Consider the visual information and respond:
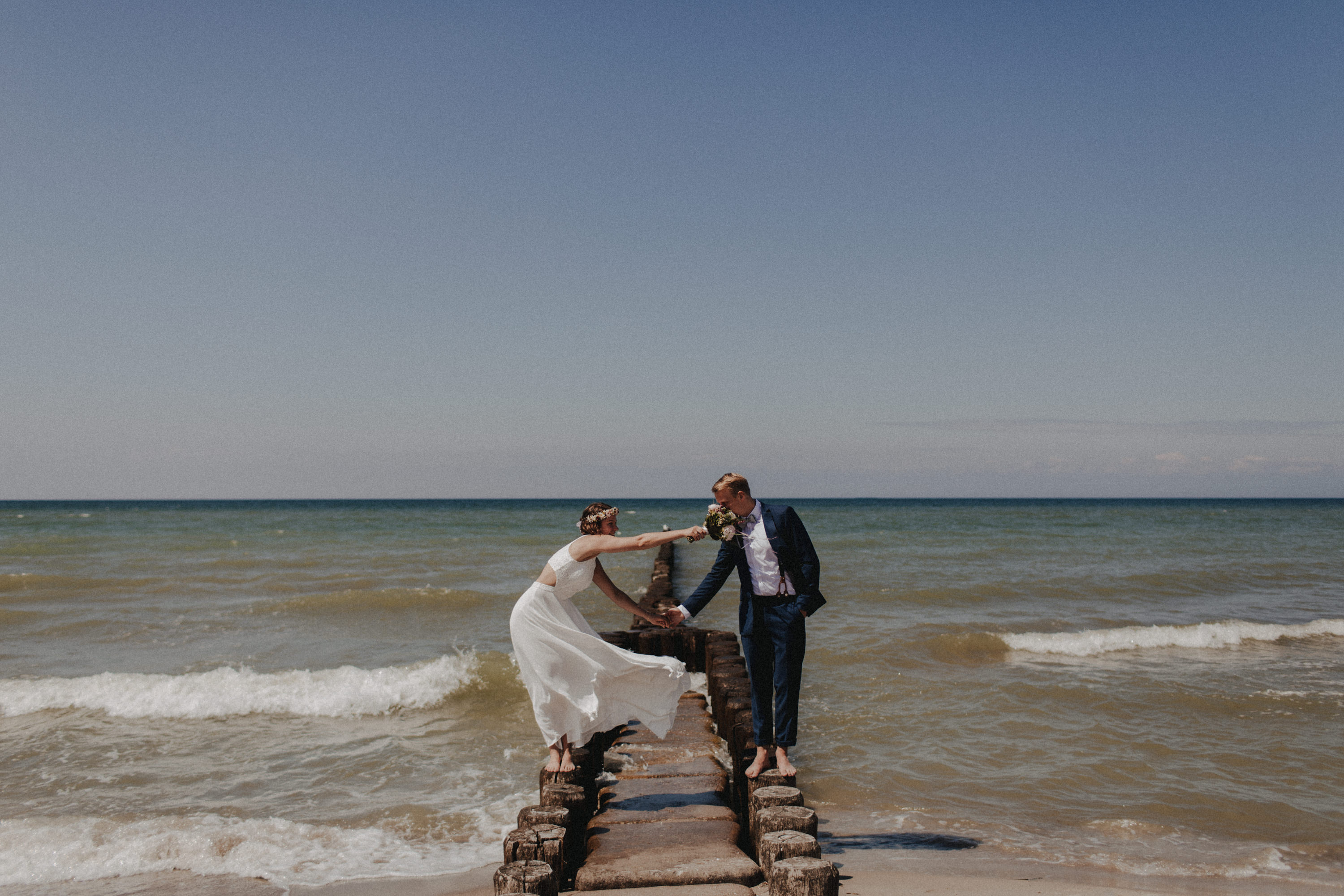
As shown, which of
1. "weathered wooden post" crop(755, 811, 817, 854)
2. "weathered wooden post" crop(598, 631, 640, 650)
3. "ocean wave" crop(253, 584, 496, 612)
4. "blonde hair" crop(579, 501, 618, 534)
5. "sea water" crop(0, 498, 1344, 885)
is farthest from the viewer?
"ocean wave" crop(253, 584, 496, 612)

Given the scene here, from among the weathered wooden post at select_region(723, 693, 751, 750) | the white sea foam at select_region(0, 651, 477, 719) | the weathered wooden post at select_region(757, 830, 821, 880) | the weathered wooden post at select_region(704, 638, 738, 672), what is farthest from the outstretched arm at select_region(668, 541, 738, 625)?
the white sea foam at select_region(0, 651, 477, 719)

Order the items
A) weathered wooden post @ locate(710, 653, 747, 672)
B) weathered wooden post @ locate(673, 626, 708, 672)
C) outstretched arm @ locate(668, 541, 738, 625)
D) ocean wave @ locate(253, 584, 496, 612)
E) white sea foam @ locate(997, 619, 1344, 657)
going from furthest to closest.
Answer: ocean wave @ locate(253, 584, 496, 612) < white sea foam @ locate(997, 619, 1344, 657) < weathered wooden post @ locate(673, 626, 708, 672) < weathered wooden post @ locate(710, 653, 747, 672) < outstretched arm @ locate(668, 541, 738, 625)

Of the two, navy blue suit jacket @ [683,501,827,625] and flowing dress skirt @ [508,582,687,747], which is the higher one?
navy blue suit jacket @ [683,501,827,625]

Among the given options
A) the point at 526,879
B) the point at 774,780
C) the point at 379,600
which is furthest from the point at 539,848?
the point at 379,600

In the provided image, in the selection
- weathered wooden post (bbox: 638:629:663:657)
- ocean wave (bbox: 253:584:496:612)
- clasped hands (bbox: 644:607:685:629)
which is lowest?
ocean wave (bbox: 253:584:496:612)

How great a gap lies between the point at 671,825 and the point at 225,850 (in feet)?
11.2

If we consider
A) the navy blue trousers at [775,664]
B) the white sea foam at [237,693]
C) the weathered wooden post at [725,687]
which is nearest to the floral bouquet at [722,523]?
the navy blue trousers at [775,664]

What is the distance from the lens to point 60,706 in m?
10.1

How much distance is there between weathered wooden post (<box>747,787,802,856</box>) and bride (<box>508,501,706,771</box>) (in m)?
1.12

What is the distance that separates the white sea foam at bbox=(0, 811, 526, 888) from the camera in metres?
5.89

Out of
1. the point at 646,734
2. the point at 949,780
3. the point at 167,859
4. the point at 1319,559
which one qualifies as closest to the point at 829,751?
the point at 949,780

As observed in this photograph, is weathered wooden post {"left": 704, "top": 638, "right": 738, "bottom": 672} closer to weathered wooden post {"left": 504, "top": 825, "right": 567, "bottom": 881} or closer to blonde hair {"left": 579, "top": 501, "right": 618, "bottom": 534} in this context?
blonde hair {"left": 579, "top": 501, "right": 618, "bottom": 534}

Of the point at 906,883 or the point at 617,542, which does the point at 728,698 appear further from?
the point at 617,542

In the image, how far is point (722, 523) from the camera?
5.22 m
